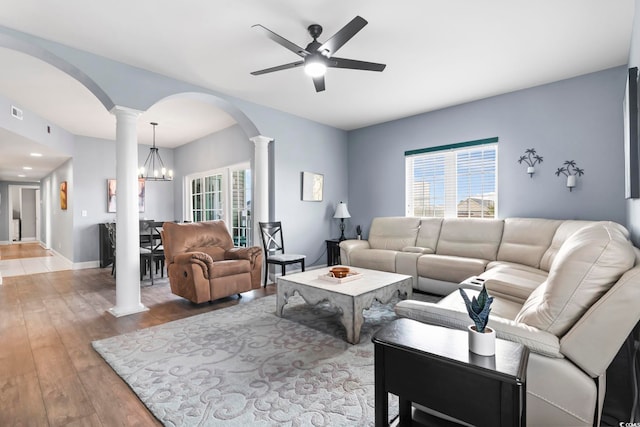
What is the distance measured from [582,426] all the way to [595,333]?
0.38 meters

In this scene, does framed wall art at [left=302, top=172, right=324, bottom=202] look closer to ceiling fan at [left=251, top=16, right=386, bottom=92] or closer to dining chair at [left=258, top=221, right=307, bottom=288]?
dining chair at [left=258, top=221, right=307, bottom=288]

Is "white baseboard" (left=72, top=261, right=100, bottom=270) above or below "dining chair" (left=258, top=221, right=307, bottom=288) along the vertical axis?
below

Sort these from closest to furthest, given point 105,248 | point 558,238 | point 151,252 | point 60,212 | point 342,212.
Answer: point 558,238 → point 151,252 → point 342,212 → point 105,248 → point 60,212

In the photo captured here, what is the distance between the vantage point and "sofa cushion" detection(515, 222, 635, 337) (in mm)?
1361

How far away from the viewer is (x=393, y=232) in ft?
16.7

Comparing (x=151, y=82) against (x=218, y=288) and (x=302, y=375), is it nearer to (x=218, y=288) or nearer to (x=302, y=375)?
(x=218, y=288)

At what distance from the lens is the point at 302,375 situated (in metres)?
2.15

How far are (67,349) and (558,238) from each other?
15.8ft

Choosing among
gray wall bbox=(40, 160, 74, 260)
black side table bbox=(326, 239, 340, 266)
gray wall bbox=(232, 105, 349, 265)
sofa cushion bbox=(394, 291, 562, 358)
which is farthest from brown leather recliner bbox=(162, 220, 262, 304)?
gray wall bbox=(40, 160, 74, 260)

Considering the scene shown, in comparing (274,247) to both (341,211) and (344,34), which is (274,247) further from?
(344,34)

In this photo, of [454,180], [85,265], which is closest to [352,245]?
[454,180]

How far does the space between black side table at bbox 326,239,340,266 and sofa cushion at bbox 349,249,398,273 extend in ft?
2.59

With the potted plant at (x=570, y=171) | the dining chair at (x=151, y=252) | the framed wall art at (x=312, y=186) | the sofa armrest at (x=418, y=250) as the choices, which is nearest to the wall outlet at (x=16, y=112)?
the dining chair at (x=151, y=252)

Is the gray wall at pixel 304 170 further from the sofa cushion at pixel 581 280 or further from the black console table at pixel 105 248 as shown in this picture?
the sofa cushion at pixel 581 280
